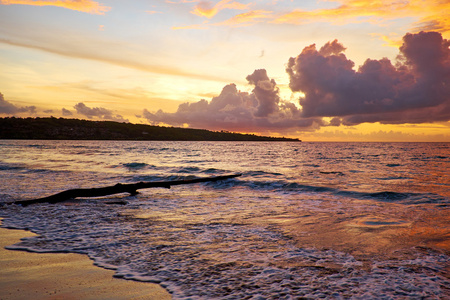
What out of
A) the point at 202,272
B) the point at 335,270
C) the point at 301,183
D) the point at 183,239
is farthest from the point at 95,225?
the point at 301,183

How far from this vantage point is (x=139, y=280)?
16.4 feet

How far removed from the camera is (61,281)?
4.82m

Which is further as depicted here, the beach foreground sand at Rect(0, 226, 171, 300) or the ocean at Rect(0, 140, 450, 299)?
the ocean at Rect(0, 140, 450, 299)

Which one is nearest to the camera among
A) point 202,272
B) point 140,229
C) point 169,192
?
point 202,272

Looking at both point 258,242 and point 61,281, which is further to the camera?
point 258,242

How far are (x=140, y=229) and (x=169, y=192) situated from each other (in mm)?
7802

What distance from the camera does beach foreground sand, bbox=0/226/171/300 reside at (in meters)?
4.38

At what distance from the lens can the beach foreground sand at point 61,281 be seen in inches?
172

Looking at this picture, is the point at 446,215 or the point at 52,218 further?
the point at 446,215

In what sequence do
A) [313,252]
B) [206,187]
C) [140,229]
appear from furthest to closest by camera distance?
[206,187] < [140,229] < [313,252]

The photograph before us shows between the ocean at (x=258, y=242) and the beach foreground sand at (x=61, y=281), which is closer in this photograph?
the beach foreground sand at (x=61, y=281)

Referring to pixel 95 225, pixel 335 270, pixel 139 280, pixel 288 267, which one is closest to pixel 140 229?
pixel 95 225

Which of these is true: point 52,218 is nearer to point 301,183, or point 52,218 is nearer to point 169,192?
point 169,192

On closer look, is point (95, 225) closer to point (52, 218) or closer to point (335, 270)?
point (52, 218)
